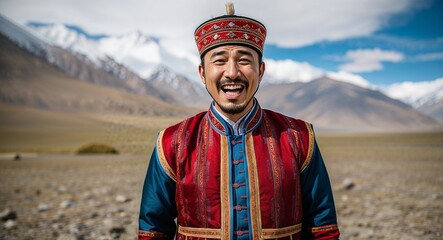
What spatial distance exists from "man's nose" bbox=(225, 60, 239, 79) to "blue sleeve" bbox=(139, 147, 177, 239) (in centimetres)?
63

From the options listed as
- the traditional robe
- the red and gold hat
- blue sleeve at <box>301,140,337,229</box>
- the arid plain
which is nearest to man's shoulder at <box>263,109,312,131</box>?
the traditional robe

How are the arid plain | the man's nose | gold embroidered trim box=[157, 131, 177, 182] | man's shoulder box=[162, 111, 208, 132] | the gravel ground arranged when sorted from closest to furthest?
the man's nose → gold embroidered trim box=[157, 131, 177, 182] → man's shoulder box=[162, 111, 208, 132] → the arid plain → the gravel ground

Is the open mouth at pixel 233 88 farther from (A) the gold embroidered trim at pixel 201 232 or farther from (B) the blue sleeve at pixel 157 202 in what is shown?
(A) the gold embroidered trim at pixel 201 232

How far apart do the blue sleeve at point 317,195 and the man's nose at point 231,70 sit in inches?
24.6

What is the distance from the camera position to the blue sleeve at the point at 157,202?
2000 millimetres

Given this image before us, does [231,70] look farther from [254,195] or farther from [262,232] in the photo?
[262,232]

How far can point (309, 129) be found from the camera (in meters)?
2.10

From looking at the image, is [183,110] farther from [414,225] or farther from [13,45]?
[13,45]

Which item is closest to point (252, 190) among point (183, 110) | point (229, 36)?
point (229, 36)

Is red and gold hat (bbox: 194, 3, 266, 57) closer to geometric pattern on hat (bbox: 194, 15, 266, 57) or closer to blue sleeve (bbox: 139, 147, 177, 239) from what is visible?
geometric pattern on hat (bbox: 194, 15, 266, 57)

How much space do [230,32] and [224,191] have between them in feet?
2.89

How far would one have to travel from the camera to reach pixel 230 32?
1995mm

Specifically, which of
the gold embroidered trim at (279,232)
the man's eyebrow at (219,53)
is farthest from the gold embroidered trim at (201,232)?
the man's eyebrow at (219,53)

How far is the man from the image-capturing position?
1951 millimetres
